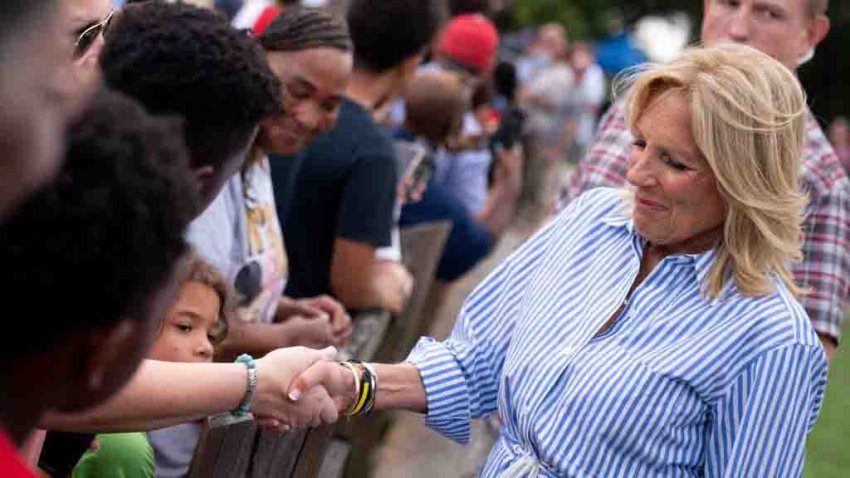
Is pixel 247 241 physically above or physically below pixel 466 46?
above

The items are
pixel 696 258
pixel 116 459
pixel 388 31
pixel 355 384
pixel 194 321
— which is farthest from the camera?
pixel 388 31

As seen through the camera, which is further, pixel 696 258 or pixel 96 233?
pixel 696 258

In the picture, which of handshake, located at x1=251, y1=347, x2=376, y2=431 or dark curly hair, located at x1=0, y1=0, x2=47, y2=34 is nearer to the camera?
dark curly hair, located at x1=0, y1=0, x2=47, y2=34

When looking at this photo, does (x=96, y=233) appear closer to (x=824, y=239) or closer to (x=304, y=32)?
(x=304, y=32)

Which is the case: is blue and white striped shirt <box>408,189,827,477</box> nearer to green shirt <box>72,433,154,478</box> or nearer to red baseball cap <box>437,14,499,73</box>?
green shirt <box>72,433,154,478</box>

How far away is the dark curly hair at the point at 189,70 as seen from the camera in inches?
100

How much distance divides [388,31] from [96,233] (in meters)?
3.79

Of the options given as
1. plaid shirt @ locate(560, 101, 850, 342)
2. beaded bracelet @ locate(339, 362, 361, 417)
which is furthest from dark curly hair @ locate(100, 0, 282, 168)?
plaid shirt @ locate(560, 101, 850, 342)

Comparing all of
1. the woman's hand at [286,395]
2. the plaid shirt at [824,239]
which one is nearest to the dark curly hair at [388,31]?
the plaid shirt at [824,239]

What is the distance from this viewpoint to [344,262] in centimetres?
458

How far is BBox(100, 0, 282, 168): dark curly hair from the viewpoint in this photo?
8.37ft

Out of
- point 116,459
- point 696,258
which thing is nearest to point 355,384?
point 116,459

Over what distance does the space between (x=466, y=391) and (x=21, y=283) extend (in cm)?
192

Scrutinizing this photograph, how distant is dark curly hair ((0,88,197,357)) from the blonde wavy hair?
5.42 ft
